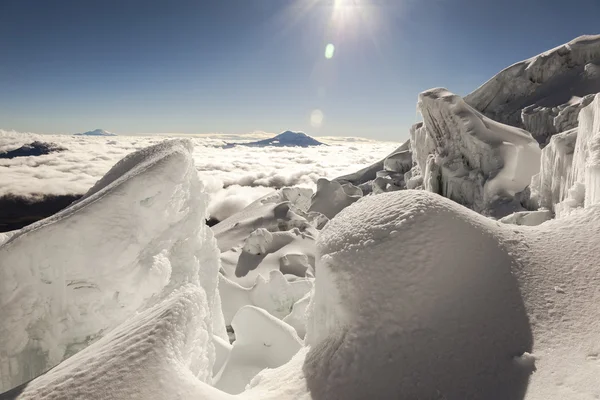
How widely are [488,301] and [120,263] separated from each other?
523 centimetres

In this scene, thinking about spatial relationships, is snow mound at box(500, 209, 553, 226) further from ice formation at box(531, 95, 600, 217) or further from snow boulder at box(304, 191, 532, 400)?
snow boulder at box(304, 191, 532, 400)

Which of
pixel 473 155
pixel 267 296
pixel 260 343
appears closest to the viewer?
pixel 260 343

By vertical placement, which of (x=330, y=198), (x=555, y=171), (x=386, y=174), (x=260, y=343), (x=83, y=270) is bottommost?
(x=330, y=198)

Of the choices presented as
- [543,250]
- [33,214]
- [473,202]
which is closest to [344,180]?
[473,202]

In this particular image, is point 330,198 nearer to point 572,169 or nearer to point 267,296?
point 267,296

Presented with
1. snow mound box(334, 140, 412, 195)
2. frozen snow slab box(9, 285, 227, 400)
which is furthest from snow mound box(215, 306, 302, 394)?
snow mound box(334, 140, 412, 195)

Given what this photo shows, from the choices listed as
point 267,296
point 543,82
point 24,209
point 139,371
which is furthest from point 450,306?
point 24,209

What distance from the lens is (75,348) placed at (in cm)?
517

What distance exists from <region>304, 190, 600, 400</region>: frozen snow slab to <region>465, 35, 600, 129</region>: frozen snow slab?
2915 centimetres

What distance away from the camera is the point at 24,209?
79375mm

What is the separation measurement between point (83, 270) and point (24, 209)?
322ft

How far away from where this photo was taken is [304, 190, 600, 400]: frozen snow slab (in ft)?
7.03

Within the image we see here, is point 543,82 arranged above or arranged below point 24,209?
above

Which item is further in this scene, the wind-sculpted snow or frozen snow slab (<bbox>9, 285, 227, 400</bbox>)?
the wind-sculpted snow
